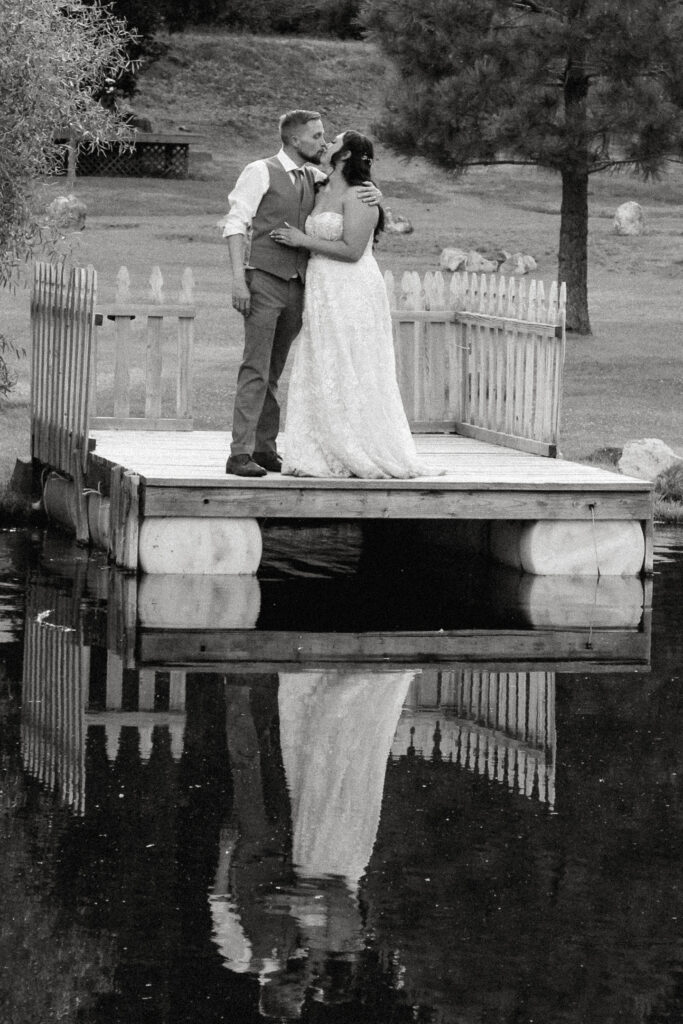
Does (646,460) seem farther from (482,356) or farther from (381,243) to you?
(381,243)

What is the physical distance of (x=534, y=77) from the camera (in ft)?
64.4

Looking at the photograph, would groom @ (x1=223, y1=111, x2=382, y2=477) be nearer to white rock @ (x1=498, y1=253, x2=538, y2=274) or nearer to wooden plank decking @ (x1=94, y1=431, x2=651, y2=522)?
wooden plank decking @ (x1=94, y1=431, x2=651, y2=522)

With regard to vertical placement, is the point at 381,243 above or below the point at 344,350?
above

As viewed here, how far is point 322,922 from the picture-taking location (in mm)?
4688

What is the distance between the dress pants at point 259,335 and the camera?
9352 millimetres

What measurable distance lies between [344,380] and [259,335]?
0.48 m

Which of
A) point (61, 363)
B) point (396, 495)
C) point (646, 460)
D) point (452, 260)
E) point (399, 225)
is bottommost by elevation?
point (646, 460)

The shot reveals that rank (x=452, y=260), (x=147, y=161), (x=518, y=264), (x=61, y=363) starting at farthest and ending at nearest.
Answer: (x=147, y=161) < (x=518, y=264) < (x=452, y=260) < (x=61, y=363)

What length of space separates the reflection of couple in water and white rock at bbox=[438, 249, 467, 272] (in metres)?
20.6

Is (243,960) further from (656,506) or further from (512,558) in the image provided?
(656,506)

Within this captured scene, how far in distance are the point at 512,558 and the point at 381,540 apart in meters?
1.15

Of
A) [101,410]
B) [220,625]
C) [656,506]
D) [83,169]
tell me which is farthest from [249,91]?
[220,625]

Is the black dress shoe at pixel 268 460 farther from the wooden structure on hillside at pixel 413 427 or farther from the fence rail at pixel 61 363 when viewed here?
the fence rail at pixel 61 363

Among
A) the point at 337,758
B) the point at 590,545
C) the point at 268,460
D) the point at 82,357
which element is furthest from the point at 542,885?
the point at 82,357
